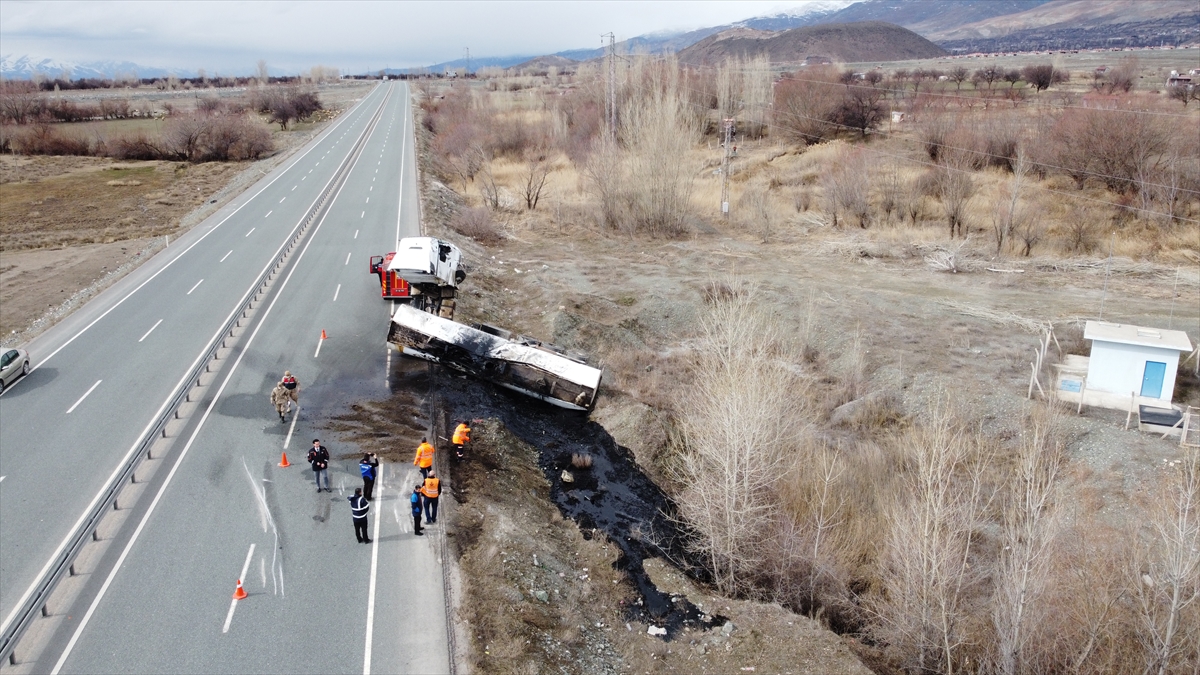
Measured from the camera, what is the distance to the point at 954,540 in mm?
12398

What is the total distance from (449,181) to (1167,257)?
4649cm

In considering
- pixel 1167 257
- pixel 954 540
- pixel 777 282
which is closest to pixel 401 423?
pixel 954 540

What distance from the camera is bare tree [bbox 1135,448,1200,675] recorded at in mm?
10820

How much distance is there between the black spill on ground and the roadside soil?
16380 millimetres

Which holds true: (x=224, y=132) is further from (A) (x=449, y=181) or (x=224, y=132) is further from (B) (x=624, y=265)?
(B) (x=624, y=265)

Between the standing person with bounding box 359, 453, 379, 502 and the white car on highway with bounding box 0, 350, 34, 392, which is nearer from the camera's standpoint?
the standing person with bounding box 359, 453, 379, 502

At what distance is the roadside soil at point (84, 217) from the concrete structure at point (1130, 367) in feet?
110

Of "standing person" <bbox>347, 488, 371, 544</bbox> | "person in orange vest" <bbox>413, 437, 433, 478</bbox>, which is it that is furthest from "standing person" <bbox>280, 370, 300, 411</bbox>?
"standing person" <bbox>347, 488, 371, 544</bbox>

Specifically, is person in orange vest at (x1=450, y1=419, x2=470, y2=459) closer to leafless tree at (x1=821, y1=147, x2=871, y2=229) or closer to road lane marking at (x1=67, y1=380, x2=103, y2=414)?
road lane marking at (x1=67, y1=380, x2=103, y2=414)

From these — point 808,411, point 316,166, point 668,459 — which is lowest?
point 668,459

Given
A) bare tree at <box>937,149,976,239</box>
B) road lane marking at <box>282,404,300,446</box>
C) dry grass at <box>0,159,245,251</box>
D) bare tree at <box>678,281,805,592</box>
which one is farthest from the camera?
dry grass at <box>0,159,245,251</box>

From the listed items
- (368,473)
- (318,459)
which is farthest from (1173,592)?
(318,459)

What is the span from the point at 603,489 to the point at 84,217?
4888 centimetres

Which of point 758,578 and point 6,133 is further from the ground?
point 6,133
